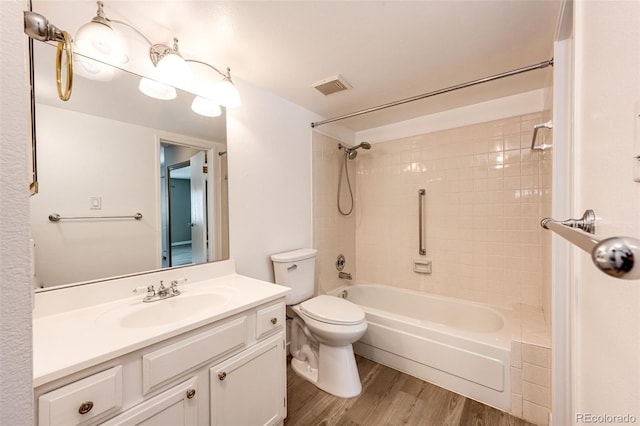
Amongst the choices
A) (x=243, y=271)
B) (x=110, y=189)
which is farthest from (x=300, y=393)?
(x=110, y=189)

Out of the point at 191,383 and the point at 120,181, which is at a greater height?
the point at 120,181

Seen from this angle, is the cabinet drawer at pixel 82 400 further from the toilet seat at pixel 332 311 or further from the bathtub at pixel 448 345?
the bathtub at pixel 448 345

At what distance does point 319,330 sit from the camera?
5.70 feet

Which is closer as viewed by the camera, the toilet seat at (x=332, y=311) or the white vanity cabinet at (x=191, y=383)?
the white vanity cabinet at (x=191, y=383)

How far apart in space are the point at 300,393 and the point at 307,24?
2259 millimetres

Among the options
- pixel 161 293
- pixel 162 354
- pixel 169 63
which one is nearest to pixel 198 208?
pixel 161 293

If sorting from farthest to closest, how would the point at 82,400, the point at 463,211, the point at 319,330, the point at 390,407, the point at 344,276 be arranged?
the point at 344,276, the point at 463,211, the point at 319,330, the point at 390,407, the point at 82,400

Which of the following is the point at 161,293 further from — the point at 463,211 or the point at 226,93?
the point at 463,211

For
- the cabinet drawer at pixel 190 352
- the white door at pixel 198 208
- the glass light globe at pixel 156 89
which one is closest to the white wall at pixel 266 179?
the white door at pixel 198 208

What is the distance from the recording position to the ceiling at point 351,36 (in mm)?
1191

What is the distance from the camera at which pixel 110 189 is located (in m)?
1.24

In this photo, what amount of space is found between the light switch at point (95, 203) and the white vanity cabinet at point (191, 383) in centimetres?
75

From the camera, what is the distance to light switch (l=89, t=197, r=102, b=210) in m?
1.19

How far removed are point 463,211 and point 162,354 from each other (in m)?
2.47
